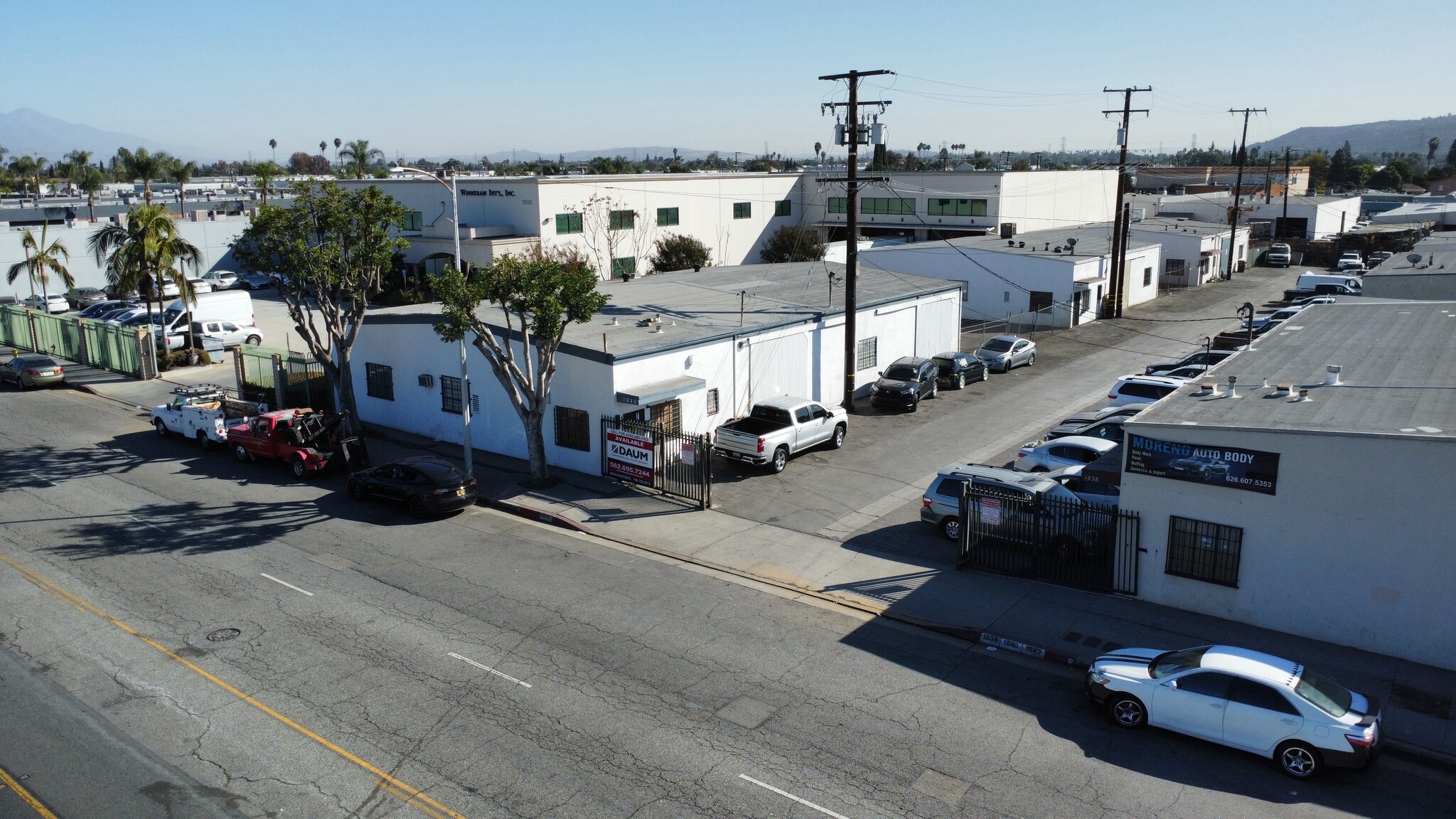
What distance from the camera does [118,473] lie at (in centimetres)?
2508

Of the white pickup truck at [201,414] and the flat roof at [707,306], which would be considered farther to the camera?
the white pickup truck at [201,414]

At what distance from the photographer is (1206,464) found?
16156 mm

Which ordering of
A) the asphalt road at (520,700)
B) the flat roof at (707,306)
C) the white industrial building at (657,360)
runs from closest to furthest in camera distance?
the asphalt road at (520,700) < the white industrial building at (657,360) < the flat roof at (707,306)

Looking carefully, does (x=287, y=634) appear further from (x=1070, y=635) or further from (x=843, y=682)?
(x=1070, y=635)

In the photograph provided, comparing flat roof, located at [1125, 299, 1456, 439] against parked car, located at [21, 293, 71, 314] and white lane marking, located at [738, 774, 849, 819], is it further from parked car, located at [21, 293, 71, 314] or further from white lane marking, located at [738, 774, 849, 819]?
parked car, located at [21, 293, 71, 314]

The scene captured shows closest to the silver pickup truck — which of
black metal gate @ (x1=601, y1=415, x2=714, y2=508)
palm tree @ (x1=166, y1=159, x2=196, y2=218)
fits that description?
black metal gate @ (x1=601, y1=415, x2=714, y2=508)

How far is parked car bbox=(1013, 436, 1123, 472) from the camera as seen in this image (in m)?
23.3

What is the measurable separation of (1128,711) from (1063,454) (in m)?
11.4

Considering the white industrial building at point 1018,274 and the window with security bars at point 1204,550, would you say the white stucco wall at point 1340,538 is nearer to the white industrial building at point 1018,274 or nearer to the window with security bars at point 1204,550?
the window with security bars at point 1204,550

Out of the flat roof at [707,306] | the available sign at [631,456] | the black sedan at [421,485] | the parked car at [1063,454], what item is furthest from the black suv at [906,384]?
the black sedan at [421,485]

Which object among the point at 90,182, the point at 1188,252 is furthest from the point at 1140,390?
the point at 90,182

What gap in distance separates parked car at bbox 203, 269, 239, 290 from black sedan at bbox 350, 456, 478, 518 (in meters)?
42.5

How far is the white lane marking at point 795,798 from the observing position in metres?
11.0

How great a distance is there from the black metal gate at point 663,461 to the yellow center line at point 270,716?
1086 centimetres
